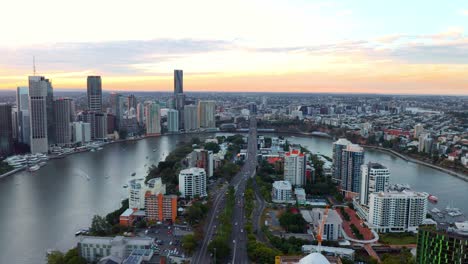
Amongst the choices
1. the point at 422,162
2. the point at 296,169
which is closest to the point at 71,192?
the point at 296,169

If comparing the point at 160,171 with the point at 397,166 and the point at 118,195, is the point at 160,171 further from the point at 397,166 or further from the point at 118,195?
the point at 397,166

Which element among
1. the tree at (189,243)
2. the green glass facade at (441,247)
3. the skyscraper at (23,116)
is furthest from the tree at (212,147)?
the green glass facade at (441,247)

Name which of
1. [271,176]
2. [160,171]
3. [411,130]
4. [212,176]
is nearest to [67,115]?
[160,171]

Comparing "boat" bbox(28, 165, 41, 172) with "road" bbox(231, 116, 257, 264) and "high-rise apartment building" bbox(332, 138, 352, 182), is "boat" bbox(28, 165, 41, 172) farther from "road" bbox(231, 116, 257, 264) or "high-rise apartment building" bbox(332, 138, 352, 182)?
"high-rise apartment building" bbox(332, 138, 352, 182)

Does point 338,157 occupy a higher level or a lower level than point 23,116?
lower

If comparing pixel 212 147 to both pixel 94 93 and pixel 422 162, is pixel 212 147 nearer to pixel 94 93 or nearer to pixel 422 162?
pixel 422 162
